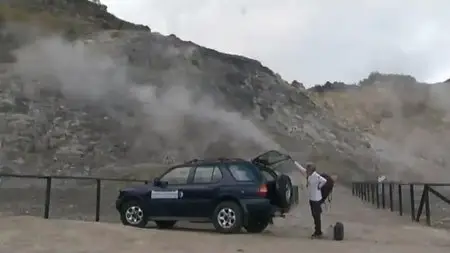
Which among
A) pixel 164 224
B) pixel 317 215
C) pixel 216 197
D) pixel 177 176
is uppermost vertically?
pixel 177 176

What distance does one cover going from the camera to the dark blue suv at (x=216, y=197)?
46.4 feet

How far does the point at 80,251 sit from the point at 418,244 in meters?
6.51

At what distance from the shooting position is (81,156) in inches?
1556

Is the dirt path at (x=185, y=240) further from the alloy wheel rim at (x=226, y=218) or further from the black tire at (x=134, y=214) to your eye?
the black tire at (x=134, y=214)

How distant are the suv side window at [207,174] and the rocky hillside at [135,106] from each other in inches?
887

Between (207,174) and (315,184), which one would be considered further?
(207,174)

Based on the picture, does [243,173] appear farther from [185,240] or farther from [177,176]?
[185,240]

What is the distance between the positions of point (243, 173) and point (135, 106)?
36.9 metres

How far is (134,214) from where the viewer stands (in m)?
15.4

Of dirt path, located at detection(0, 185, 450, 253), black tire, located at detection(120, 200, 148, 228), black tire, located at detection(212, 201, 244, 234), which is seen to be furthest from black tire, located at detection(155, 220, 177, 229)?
black tire, located at detection(212, 201, 244, 234)

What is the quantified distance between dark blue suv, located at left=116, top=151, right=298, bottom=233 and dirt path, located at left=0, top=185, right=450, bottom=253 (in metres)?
0.51

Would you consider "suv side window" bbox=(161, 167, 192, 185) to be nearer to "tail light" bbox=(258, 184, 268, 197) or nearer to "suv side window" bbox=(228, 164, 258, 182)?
"suv side window" bbox=(228, 164, 258, 182)

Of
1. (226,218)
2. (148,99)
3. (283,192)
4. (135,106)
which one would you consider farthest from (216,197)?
(148,99)

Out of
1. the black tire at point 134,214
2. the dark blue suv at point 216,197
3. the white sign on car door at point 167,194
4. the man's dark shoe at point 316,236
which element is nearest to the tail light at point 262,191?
the dark blue suv at point 216,197
